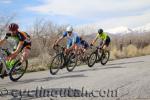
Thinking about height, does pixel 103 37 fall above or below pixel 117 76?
above

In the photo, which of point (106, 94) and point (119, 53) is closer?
point (106, 94)

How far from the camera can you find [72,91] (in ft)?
30.8

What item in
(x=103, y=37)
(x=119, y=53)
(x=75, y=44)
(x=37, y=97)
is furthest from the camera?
(x=119, y=53)

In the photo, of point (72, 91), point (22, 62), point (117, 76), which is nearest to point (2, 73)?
point (22, 62)

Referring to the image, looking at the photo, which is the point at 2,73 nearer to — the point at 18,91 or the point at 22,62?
the point at 22,62

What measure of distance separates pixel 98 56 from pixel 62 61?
414 centimetres

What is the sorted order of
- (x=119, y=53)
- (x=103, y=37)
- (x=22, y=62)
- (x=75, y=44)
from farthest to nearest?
(x=119, y=53), (x=103, y=37), (x=75, y=44), (x=22, y=62)

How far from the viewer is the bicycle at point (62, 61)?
1400cm

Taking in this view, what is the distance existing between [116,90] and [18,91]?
2.70 m

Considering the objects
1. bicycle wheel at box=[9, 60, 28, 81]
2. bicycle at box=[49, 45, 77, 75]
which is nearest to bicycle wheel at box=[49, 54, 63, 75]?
bicycle at box=[49, 45, 77, 75]

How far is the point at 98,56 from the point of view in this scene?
18078 millimetres

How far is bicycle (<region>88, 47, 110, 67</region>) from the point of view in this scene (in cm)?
1729

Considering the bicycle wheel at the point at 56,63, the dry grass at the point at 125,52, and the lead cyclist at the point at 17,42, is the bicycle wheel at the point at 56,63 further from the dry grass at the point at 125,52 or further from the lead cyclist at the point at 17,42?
the dry grass at the point at 125,52

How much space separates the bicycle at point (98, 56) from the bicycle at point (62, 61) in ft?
6.91
